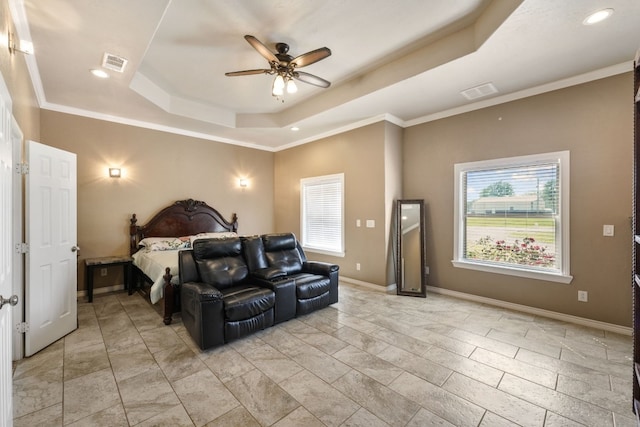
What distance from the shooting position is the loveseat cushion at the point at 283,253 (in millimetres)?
3939

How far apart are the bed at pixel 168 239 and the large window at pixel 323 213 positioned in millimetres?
1596

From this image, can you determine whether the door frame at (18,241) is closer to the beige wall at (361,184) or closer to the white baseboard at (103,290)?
the white baseboard at (103,290)

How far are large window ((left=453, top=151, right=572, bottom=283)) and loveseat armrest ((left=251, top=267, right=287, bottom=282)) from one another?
2747 mm

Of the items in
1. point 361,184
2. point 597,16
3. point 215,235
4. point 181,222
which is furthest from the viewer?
point 215,235

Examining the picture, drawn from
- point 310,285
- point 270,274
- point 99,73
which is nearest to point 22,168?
point 99,73

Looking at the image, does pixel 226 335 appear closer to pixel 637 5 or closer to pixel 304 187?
pixel 304 187

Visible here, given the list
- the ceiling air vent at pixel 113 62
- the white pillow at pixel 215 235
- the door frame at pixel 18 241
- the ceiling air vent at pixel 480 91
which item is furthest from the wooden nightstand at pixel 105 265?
the ceiling air vent at pixel 480 91

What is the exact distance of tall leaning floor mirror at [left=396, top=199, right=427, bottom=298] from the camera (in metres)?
4.48

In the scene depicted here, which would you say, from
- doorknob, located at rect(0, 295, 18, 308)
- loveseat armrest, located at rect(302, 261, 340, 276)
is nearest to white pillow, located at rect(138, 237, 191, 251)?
loveseat armrest, located at rect(302, 261, 340, 276)

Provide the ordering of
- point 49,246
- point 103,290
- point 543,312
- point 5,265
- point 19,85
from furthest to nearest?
point 103,290
point 543,312
point 49,246
point 19,85
point 5,265

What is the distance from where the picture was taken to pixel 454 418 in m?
1.87

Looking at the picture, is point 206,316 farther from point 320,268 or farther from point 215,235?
point 215,235

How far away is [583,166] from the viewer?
3.30 m

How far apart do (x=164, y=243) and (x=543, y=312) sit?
223 inches
